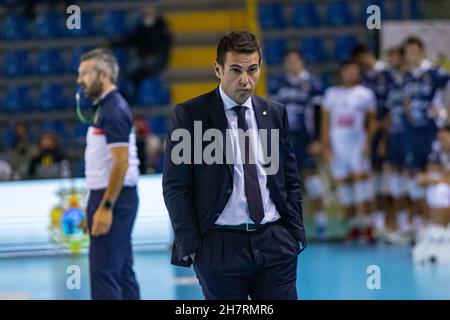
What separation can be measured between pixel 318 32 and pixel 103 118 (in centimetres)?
979

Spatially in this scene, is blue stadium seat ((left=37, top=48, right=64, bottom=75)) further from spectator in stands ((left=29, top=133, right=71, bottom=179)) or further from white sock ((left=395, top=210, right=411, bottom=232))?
white sock ((left=395, top=210, right=411, bottom=232))

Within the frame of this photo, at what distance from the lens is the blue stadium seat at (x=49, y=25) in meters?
16.0

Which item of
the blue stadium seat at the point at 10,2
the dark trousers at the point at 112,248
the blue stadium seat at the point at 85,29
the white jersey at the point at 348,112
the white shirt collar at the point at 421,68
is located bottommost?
the dark trousers at the point at 112,248

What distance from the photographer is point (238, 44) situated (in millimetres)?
5086

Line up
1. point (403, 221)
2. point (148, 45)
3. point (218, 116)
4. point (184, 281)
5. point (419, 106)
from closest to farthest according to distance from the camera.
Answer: point (218, 116)
point (184, 281)
point (419, 106)
point (403, 221)
point (148, 45)

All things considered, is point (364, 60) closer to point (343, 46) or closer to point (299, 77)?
point (299, 77)

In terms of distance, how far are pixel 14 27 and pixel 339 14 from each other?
506 centimetres

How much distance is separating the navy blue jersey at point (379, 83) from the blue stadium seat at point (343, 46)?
3.34 metres

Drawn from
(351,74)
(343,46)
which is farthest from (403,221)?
(343,46)

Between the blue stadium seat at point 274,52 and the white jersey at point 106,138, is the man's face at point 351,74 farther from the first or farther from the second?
the white jersey at point 106,138

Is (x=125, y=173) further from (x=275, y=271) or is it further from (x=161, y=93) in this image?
(x=161, y=93)

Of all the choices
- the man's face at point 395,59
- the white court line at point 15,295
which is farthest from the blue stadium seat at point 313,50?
the white court line at point 15,295

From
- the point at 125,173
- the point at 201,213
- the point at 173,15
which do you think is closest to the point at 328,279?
the point at 125,173

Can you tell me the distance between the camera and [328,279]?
32.4 ft
